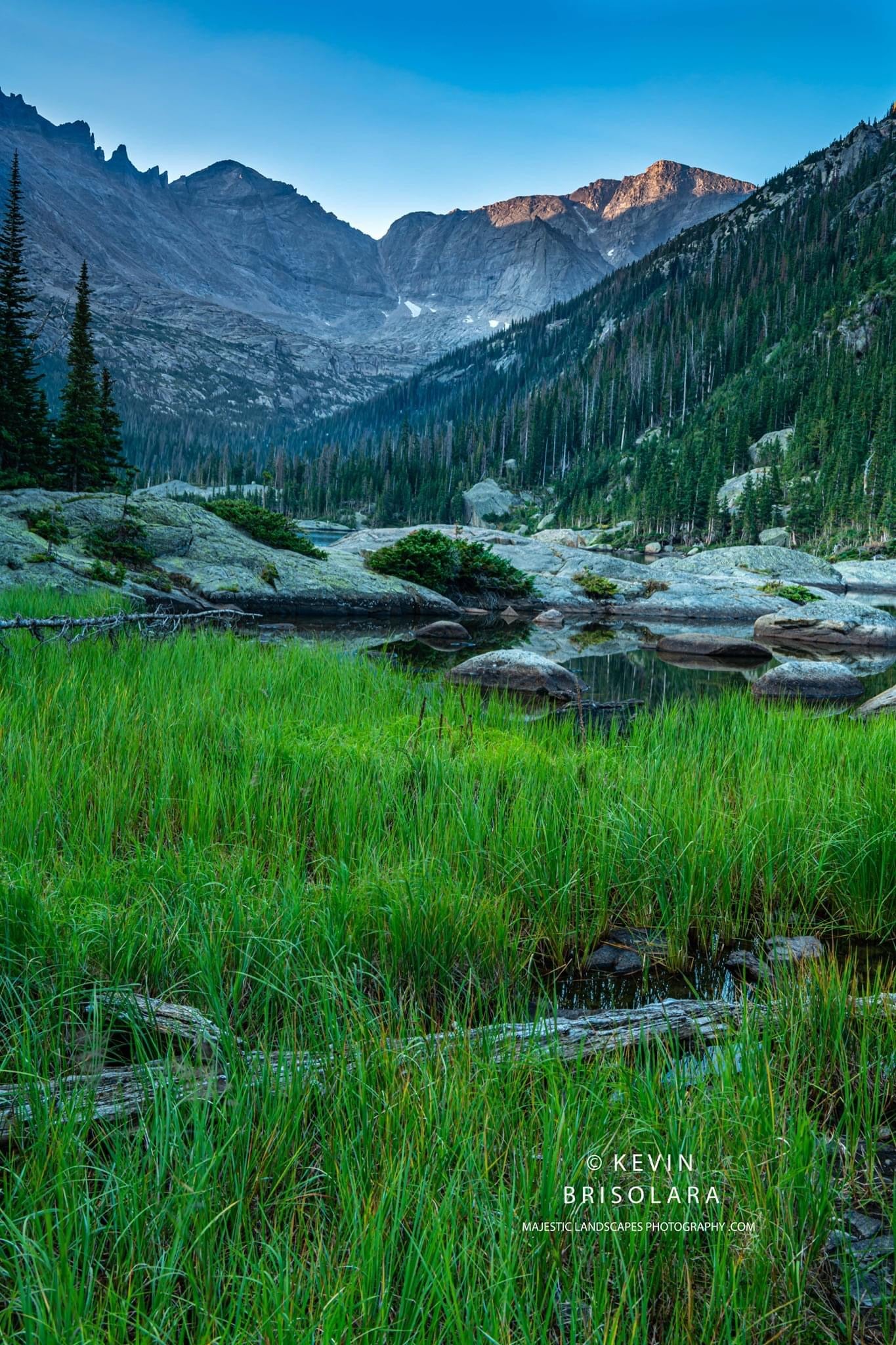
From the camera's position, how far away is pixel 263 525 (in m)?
19.2

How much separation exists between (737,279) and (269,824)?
11790cm

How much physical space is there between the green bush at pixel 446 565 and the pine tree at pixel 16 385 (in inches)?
378

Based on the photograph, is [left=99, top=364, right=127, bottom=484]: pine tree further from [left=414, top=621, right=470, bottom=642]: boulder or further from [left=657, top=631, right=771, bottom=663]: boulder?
[left=657, top=631, right=771, bottom=663]: boulder

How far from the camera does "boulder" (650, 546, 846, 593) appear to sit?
2864 cm

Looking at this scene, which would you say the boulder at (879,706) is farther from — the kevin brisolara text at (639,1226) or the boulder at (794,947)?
the kevin brisolara text at (639,1226)

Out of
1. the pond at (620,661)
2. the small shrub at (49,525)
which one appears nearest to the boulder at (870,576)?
the pond at (620,661)

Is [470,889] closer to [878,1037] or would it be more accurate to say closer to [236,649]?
[878,1037]

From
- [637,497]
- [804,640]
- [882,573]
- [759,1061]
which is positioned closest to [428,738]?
[759,1061]

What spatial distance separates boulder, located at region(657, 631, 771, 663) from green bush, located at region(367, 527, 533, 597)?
792cm

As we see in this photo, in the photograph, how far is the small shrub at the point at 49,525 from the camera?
1339 cm

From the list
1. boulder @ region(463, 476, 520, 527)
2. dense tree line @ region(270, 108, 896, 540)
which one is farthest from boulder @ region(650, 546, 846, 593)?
boulder @ region(463, 476, 520, 527)

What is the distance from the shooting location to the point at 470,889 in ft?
10.1

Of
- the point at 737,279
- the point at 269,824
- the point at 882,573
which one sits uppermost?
the point at 737,279

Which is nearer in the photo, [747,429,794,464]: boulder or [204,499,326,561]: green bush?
[204,499,326,561]: green bush
